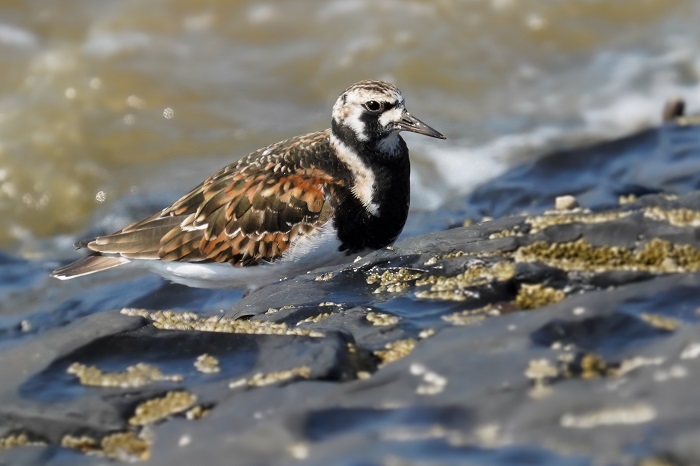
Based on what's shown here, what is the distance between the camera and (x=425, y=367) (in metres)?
Answer: 2.71

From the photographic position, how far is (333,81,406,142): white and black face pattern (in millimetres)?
5047

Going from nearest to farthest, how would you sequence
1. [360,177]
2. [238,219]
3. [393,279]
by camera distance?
[393,279] < [360,177] < [238,219]

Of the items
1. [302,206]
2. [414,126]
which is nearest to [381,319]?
[302,206]

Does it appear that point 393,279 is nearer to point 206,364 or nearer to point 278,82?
point 206,364

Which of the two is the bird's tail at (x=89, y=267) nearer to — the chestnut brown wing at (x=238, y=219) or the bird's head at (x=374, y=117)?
the chestnut brown wing at (x=238, y=219)

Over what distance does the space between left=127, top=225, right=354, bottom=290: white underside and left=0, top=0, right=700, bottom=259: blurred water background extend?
2371 mm

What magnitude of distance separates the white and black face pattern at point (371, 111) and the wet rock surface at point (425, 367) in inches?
53.1

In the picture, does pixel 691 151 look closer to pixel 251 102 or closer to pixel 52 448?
pixel 251 102

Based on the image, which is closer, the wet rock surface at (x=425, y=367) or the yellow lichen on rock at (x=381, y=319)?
the wet rock surface at (x=425, y=367)

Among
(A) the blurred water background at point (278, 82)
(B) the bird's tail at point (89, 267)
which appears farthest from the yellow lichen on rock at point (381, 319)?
(A) the blurred water background at point (278, 82)

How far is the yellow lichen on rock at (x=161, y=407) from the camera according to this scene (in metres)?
2.81

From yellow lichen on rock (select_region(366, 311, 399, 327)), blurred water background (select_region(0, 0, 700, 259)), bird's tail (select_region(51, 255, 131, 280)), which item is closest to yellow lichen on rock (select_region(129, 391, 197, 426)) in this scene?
yellow lichen on rock (select_region(366, 311, 399, 327))

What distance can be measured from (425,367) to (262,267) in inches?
98.2

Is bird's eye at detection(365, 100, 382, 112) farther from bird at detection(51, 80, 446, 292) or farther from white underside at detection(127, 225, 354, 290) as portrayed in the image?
white underside at detection(127, 225, 354, 290)
